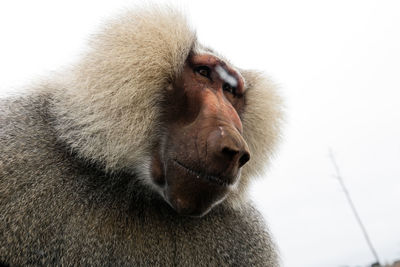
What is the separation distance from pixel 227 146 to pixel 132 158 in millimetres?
686

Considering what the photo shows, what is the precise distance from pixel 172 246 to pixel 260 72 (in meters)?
1.58

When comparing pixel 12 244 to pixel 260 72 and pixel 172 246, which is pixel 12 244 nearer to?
pixel 172 246

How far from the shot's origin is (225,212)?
9.09ft

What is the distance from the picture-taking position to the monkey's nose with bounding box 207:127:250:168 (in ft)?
6.60

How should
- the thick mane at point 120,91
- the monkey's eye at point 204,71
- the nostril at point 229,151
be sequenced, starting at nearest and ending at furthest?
the nostril at point 229,151 < the thick mane at point 120,91 < the monkey's eye at point 204,71

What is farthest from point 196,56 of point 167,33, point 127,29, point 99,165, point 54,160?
point 54,160

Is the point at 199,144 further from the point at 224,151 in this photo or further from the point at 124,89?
the point at 124,89

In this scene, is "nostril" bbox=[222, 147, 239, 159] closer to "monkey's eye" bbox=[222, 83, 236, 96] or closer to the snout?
the snout

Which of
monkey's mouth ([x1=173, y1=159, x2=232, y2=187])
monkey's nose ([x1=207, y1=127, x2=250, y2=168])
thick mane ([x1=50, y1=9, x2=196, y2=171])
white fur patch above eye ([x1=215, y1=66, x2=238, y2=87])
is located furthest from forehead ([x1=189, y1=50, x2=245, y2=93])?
monkey's mouth ([x1=173, y1=159, x2=232, y2=187])

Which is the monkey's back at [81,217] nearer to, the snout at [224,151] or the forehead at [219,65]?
the snout at [224,151]

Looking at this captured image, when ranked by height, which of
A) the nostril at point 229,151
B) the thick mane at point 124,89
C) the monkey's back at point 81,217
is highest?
the nostril at point 229,151

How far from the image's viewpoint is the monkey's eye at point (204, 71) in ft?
8.61

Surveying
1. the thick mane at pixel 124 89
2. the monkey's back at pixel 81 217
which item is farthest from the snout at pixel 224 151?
the monkey's back at pixel 81 217

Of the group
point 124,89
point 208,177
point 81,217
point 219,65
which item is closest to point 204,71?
point 219,65
